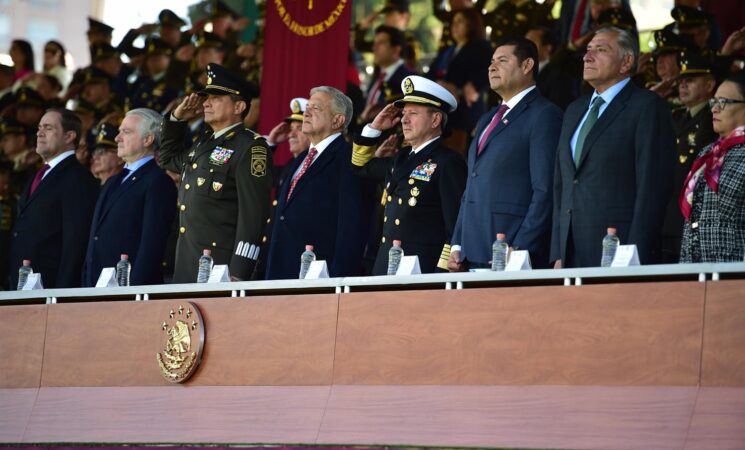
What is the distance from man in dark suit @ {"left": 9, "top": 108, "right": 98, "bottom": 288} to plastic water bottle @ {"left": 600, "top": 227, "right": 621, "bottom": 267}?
328 cm

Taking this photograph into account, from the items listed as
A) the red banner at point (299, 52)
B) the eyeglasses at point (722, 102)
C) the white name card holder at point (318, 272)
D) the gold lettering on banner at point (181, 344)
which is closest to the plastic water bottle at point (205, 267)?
the gold lettering on banner at point (181, 344)

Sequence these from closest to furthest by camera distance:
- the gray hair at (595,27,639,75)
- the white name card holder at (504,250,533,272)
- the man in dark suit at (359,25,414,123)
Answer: the white name card holder at (504,250,533,272), the gray hair at (595,27,639,75), the man in dark suit at (359,25,414,123)

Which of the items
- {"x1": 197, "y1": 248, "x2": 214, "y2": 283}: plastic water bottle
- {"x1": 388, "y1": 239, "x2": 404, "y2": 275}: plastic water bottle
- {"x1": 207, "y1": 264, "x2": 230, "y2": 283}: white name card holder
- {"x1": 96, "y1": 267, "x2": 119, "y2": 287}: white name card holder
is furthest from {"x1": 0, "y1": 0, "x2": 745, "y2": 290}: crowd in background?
{"x1": 207, "y1": 264, "x2": 230, "y2": 283}: white name card holder

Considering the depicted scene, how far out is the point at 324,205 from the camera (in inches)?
250

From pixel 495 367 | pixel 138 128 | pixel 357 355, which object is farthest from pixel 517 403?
pixel 138 128

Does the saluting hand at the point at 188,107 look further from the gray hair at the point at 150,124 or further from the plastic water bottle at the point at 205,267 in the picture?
the plastic water bottle at the point at 205,267

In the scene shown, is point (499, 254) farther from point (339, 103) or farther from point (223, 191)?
point (223, 191)

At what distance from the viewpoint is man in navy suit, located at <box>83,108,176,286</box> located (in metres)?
6.73

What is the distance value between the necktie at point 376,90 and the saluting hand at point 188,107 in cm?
212

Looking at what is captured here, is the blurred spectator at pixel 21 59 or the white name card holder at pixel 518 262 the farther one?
the blurred spectator at pixel 21 59

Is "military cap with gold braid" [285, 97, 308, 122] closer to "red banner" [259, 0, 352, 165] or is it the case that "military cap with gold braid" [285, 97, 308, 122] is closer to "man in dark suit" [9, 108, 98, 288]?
"red banner" [259, 0, 352, 165]

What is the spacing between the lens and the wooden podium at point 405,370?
4.09 meters

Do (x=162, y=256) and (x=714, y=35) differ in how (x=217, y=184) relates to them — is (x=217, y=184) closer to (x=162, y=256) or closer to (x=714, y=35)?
(x=162, y=256)

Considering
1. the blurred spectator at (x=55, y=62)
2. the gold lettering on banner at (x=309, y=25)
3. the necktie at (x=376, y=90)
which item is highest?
the blurred spectator at (x=55, y=62)
